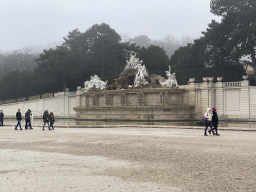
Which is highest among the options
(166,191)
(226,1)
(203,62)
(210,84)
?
(226,1)

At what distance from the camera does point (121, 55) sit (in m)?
70.9

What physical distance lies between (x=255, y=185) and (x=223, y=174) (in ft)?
3.83

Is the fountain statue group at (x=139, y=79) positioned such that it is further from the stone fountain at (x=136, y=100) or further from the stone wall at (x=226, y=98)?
the stone wall at (x=226, y=98)

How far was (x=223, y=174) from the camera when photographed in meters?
8.31

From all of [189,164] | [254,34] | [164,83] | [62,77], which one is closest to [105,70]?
Answer: [62,77]

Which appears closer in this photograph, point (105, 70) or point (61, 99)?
point (61, 99)

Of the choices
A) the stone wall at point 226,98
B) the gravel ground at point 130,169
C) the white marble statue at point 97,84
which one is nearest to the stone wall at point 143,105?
the stone wall at point 226,98

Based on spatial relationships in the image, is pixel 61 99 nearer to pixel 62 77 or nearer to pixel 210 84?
pixel 62 77

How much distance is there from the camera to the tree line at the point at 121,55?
157 feet

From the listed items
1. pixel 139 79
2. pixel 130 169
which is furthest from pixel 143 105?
pixel 130 169

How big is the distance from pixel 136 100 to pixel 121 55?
27090 millimetres

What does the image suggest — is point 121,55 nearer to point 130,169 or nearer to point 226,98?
point 226,98

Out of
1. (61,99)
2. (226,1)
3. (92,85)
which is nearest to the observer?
(226,1)

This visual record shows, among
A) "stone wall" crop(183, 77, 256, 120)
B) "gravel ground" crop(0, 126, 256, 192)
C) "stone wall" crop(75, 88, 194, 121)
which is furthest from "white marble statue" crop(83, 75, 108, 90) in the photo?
"gravel ground" crop(0, 126, 256, 192)
